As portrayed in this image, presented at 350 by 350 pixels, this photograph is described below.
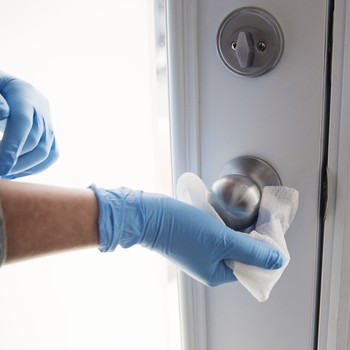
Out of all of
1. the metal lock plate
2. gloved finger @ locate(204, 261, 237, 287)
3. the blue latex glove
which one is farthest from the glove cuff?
the metal lock plate

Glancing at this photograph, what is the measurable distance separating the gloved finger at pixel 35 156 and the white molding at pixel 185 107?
0.20 m

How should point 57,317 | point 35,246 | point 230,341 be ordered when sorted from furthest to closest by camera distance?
point 57,317, point 230,341, point 35,246

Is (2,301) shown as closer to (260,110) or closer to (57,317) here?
(57,317)

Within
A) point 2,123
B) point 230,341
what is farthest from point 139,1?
point 230,341

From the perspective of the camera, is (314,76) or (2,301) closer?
(314,76)

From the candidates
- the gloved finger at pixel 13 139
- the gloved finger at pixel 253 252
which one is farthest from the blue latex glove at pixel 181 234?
the gloved finger at pixel 13 139

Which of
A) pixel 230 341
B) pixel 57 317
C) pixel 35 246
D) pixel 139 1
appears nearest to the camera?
pixel 35 246

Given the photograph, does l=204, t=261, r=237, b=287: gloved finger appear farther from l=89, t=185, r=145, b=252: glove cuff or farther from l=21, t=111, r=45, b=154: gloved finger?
l=21, t=111, r=45, b=154: gloved finger

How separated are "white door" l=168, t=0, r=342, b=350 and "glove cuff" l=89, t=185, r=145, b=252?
0.25ft

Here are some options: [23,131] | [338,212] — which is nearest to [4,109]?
[23,131]

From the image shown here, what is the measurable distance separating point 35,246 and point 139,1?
49 cm

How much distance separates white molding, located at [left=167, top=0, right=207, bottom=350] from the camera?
45 centimetres

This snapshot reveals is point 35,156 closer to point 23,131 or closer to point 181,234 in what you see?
point 23,131

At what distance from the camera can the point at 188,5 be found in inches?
17.4
